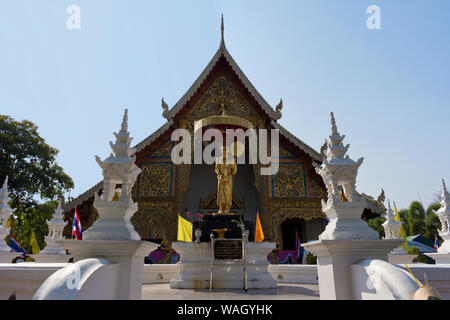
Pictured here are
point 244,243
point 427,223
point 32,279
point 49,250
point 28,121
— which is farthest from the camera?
point 427,223

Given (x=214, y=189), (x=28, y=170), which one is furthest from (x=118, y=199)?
(x=28, y=170)

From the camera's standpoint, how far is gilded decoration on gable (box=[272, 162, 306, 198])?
11.3m

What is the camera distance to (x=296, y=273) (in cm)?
737

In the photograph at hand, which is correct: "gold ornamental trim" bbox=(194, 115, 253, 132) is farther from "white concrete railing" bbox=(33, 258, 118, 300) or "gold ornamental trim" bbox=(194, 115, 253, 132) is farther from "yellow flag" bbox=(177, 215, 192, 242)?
"white concrete railing" bbox=(33, 258, 118, 300)

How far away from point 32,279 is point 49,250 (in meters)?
4.61

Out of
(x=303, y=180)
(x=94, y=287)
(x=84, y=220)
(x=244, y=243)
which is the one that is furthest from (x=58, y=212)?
(x=303, y=180)

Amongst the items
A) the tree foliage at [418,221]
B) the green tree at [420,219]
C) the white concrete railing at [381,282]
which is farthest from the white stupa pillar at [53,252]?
the green tree at [420,219]

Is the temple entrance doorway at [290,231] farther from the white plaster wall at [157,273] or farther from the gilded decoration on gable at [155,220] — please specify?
the white plaster wall at [157,273]

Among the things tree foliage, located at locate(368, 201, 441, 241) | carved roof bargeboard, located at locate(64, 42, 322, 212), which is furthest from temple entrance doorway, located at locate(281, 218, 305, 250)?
tree foliage, located at locate(368, 201, 441, 241)

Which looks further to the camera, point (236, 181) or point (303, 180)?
point (236, 181)

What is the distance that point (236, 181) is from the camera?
1422 centimetres

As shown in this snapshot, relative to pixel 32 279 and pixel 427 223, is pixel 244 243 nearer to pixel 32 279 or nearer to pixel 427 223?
pixel 32 279

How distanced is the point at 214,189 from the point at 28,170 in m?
9.46

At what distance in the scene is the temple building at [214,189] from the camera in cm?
1086
